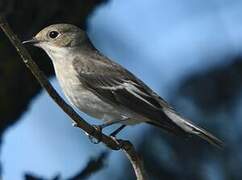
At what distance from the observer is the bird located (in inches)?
260

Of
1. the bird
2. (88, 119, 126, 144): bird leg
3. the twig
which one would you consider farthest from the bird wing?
the twig

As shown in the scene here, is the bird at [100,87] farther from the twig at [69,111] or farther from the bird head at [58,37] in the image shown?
the twig at [69,111]

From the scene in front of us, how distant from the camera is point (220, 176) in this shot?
9.83 m

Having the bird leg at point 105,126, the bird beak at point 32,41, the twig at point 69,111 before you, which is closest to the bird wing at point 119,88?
the bird leg at point 105,126

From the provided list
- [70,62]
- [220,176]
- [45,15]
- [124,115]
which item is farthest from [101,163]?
[220,176]

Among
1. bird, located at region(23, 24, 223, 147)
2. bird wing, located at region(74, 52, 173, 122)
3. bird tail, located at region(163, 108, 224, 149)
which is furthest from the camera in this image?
bird wing, located at region(74, 52, 173, 122)

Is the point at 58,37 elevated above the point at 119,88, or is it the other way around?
the point at 58,37

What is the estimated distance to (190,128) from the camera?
20.7ft

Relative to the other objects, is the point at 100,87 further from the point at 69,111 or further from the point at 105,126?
the point at 69,111

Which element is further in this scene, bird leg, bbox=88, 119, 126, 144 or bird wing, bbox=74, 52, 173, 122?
bird wing, bbox=74, 52, 173, 122

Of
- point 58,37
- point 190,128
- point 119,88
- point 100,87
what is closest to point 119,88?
point 119,88

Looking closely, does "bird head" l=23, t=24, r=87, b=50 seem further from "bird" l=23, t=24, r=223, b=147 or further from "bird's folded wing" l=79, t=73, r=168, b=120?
"bird's folded wing" l=79, t=73, r=168, b=120

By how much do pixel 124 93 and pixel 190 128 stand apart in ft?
2.32

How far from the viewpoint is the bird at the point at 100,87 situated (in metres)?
6.60
